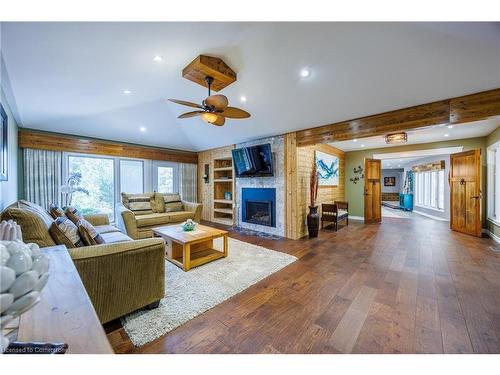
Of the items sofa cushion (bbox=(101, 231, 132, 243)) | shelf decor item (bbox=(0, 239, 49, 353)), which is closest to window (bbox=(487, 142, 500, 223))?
shelf decor item (bbox=(0, 239, 49, 353))

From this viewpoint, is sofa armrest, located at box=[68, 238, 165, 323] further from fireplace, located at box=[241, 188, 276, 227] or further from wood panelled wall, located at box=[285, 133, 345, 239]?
fireplace, located at box=[241, 188, 276, 227]

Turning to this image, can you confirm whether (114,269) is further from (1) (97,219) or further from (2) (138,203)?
(2) (138,203)

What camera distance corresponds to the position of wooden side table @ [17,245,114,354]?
0.63 meters

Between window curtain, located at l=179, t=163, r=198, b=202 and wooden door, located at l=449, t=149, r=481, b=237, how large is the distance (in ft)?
23.6

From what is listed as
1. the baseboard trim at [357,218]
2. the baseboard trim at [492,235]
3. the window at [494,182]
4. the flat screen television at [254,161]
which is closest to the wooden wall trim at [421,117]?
the flat screen television at [254,161]

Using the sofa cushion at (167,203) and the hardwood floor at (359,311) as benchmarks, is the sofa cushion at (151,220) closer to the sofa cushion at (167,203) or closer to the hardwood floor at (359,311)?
the sofa cushion at (167,203)

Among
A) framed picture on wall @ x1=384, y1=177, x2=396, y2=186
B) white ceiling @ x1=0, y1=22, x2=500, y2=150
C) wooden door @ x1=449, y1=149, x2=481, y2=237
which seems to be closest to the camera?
white ceiling @ x1=0, y1=22, x2=500, y2=150

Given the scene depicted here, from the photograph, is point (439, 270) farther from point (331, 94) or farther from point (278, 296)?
point (331, 94)

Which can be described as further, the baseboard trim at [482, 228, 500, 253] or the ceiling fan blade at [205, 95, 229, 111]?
the baseboard trim at [482, 228, 500, 253]

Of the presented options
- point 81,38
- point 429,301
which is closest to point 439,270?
point 429,301

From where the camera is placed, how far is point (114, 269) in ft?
5.46

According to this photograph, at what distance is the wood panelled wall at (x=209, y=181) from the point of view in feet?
20.4
